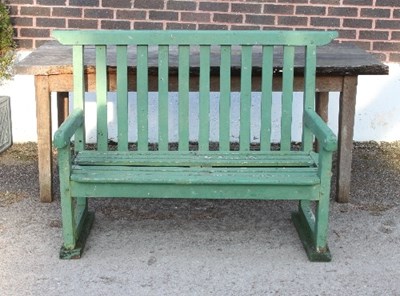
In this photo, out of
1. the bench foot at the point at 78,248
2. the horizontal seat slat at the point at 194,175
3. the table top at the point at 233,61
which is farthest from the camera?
the table top at the point at 233,61

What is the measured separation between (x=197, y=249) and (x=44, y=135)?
115cm

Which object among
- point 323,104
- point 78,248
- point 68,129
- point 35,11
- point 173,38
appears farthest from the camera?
point 35,11

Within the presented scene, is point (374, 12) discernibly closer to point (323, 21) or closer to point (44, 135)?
point (323, 21)

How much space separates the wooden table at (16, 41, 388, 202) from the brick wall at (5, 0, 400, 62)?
1.07 metres

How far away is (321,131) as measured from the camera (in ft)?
12.1

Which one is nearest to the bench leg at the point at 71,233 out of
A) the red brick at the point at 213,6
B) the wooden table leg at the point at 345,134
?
the wooden table leg at the point at 345,134

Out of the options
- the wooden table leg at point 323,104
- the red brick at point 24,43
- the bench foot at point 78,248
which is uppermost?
the red brick at point 24,43

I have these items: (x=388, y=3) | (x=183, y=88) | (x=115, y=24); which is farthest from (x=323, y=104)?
(x=115, y=24)

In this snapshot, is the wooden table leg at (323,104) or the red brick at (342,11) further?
the red brick at (342,11)

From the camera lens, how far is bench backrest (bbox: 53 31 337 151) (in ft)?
13.2

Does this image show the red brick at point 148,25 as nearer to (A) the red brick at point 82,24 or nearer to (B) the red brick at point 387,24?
(A) the red brick at point 82,24

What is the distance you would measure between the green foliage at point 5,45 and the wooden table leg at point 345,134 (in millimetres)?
2409

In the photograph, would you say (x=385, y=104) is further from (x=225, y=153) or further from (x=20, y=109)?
(x=20, y=109)

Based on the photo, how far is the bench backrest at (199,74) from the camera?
4012 mm
